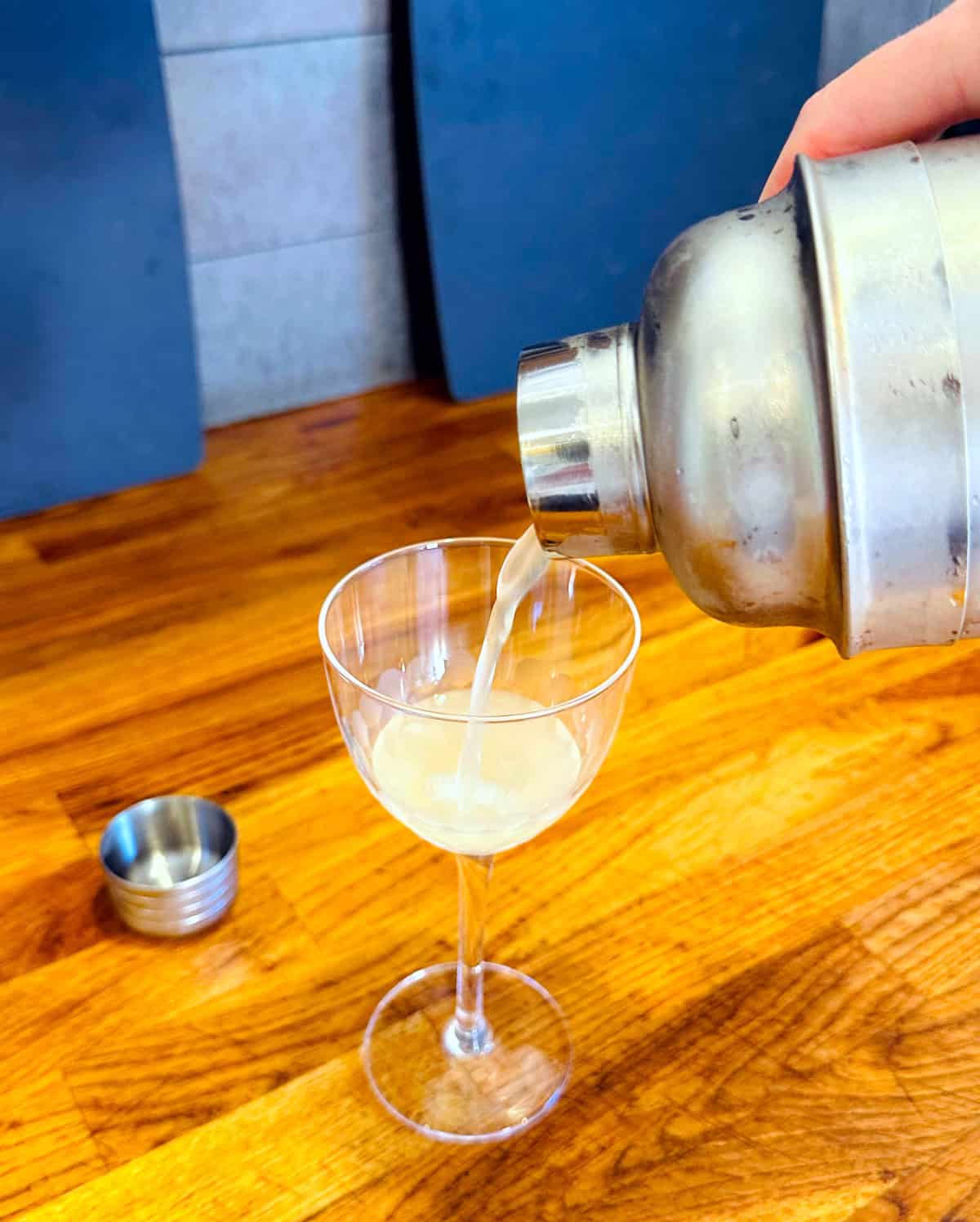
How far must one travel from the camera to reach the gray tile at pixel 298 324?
4.46ft

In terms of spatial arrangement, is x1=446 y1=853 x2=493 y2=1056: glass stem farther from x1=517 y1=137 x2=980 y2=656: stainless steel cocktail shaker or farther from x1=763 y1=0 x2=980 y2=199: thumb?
x1=763 y1=0 x2=980 y2=199: thumb

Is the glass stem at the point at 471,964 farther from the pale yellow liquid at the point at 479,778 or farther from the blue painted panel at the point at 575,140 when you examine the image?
the blue painted panel at the point at 575,140

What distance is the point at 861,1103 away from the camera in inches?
24.5

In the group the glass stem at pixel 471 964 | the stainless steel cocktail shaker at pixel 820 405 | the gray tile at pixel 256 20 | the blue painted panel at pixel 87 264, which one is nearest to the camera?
the stainless steel cocktail shaker at pixel 820 405

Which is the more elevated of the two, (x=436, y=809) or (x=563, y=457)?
(x=563, y=457)

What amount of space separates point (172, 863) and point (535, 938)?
0.23 meters

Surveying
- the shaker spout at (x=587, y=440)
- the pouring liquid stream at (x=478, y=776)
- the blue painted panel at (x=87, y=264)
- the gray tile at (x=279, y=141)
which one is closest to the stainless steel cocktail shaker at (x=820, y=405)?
the shaker spout at (x=587, y=440)

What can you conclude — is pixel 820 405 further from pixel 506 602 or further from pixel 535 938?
pixel 535 938

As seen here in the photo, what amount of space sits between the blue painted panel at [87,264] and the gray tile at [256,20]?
0.32 feet

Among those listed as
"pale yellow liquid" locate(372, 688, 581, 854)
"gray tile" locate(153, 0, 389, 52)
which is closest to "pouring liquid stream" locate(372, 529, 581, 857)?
"pale yellow liquid" locate(372, 688, 581, 854)

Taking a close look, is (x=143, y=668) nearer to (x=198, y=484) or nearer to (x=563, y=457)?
(x=198, y=484)

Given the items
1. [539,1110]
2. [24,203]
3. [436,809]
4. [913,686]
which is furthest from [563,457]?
[24,203]

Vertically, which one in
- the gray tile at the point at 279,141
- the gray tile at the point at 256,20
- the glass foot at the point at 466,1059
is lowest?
the glass foot at the point at 466,1059

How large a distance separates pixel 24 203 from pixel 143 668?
0.45m
